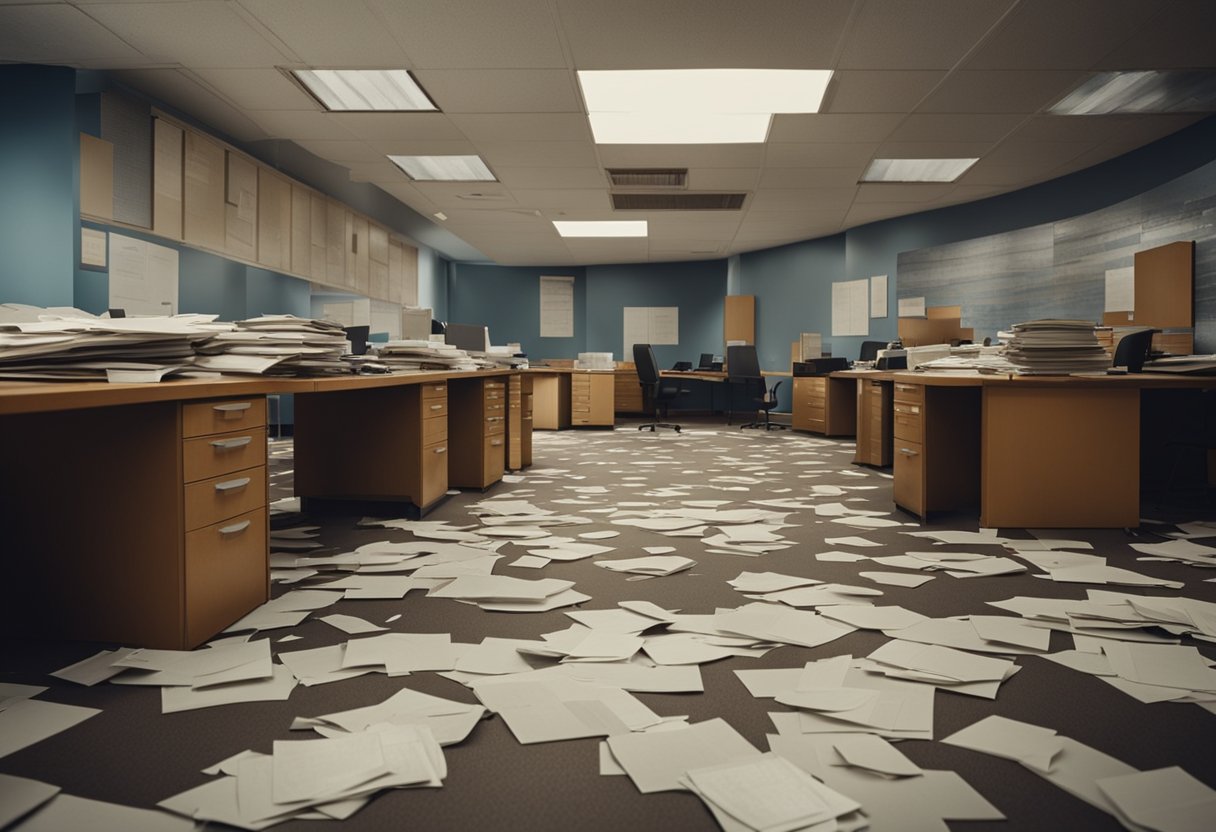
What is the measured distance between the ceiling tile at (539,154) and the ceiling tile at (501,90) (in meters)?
0.81

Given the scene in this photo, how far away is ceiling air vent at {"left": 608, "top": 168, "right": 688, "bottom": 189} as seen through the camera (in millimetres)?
7180

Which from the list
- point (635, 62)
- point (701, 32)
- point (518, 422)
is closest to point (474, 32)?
point (635, 62)

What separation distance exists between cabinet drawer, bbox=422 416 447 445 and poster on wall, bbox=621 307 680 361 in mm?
9833

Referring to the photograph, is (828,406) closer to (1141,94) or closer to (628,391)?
(1141,94)

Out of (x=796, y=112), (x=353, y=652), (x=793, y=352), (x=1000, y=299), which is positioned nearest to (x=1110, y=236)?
(x=1000, y=299)

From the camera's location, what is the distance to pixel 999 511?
11.0 feet

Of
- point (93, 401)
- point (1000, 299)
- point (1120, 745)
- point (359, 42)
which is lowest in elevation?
point (1120, 745)

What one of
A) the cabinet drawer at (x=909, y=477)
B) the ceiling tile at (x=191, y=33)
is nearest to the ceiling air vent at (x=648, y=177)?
the ceiling tile at (x=191, y=33)

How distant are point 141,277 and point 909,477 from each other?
545 centimetres

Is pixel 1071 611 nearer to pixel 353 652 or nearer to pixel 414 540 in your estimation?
pixel 353 652

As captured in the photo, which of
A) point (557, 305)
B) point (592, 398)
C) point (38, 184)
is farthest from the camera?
point (557, 305)

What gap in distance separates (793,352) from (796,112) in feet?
19.8

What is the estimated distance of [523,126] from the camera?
19.0ft

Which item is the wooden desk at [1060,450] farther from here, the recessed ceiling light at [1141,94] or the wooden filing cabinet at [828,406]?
the wooden filing cabinet at [828,406]
